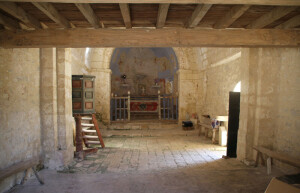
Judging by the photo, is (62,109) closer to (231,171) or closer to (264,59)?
(231,171)

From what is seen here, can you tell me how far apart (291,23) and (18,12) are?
439 cm

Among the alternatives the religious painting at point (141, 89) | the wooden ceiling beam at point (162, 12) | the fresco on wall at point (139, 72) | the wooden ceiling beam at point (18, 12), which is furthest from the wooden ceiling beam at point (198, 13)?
the religious painting at point (141, 89)

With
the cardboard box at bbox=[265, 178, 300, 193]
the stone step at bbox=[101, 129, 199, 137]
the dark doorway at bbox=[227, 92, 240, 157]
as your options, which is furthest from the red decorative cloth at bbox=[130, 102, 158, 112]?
the cardboard box at bbox=[265, 178, 300, 193]

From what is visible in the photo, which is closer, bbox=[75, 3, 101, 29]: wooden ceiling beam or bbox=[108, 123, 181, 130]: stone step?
bbox=[75, 3, 101, 29]: wooden ceiling beam

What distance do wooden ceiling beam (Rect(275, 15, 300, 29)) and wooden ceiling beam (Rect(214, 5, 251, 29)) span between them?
1035 mm

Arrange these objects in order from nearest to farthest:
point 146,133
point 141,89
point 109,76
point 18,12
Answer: point 18,12 → point 146,133 → point 109,76 → point 141,89

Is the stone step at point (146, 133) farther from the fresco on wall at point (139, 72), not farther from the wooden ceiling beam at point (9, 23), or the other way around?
the fresco on wall at point (139, 72)

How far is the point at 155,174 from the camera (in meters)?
4.04

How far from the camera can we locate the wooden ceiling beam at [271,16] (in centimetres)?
286

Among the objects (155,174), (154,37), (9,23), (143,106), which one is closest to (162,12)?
(154,37)

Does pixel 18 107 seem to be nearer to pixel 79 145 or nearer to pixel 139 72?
pixel 79 145

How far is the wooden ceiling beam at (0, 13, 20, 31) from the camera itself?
3.07 meters

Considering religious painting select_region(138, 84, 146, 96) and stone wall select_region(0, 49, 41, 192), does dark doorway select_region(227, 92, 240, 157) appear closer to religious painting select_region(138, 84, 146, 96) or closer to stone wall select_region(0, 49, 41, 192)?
stone wall select_region(0, 49, 41, 192)

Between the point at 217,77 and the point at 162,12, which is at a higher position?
the point at 162,12
